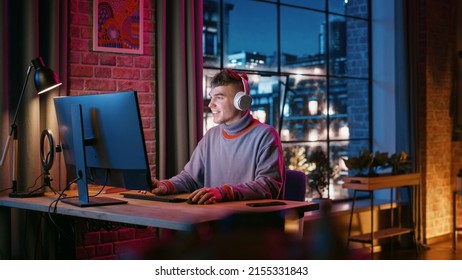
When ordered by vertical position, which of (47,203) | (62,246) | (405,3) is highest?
(405,3)

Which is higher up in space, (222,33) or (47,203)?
(222,33)

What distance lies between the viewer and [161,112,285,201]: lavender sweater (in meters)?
2.64

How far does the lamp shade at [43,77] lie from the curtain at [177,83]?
0.79 meters

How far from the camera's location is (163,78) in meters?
3.58

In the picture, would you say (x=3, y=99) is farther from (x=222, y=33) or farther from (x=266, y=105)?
(x=266, y=105)

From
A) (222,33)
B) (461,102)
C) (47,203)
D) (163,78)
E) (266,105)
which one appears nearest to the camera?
(47,203)

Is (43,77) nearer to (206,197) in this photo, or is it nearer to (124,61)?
(124,61)

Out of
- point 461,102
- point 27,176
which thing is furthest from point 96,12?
point 461,102

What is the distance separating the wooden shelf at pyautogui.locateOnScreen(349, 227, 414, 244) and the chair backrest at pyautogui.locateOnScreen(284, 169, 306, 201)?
1942 millimetres

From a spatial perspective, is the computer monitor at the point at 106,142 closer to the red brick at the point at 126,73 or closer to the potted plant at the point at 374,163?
the red brick at the point at 126,73

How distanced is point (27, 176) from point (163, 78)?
93cm

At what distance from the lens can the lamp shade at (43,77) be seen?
112 inches

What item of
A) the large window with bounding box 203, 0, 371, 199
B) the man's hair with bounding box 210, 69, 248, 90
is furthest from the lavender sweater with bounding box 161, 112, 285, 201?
the large window with bounding box 203, 0, 371, 199

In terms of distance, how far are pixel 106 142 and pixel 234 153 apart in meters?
0.63
